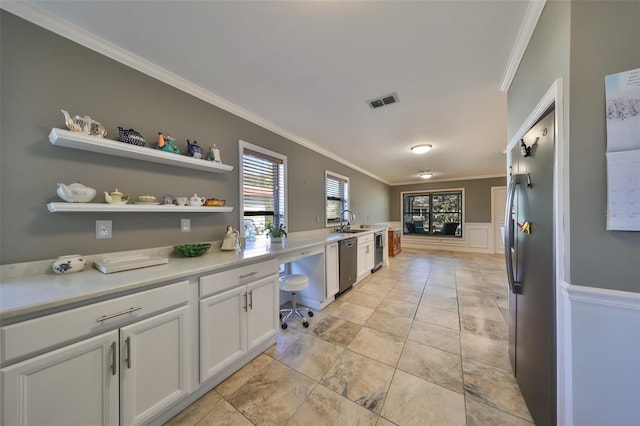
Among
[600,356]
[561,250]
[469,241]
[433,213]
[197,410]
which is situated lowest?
[197,410]

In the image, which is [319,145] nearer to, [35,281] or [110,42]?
[110,42]

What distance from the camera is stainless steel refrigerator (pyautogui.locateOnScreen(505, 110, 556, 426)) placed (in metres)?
1.06

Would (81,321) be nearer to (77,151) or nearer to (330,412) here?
(77,151)

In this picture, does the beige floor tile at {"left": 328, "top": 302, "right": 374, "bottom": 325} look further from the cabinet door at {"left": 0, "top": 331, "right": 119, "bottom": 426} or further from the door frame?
the cabinet door at {"left": 0, "top": 331, "right": 119, "bottom": 426}

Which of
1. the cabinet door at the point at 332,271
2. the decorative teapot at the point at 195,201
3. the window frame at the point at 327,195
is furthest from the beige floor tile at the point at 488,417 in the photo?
the window frame at the point at 327,195

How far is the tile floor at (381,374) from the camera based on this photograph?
131cm

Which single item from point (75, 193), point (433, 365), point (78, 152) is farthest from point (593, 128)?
point (78, 152)

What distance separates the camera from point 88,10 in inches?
49.1

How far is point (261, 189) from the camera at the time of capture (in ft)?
8.82

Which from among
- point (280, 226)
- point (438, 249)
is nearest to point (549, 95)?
point (280, 226)

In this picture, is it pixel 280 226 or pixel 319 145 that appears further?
pixel 319 145

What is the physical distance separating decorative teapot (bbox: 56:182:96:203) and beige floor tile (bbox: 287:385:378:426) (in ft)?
6.18

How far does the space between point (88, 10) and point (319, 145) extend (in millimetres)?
2746

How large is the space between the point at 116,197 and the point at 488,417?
9.24ft
